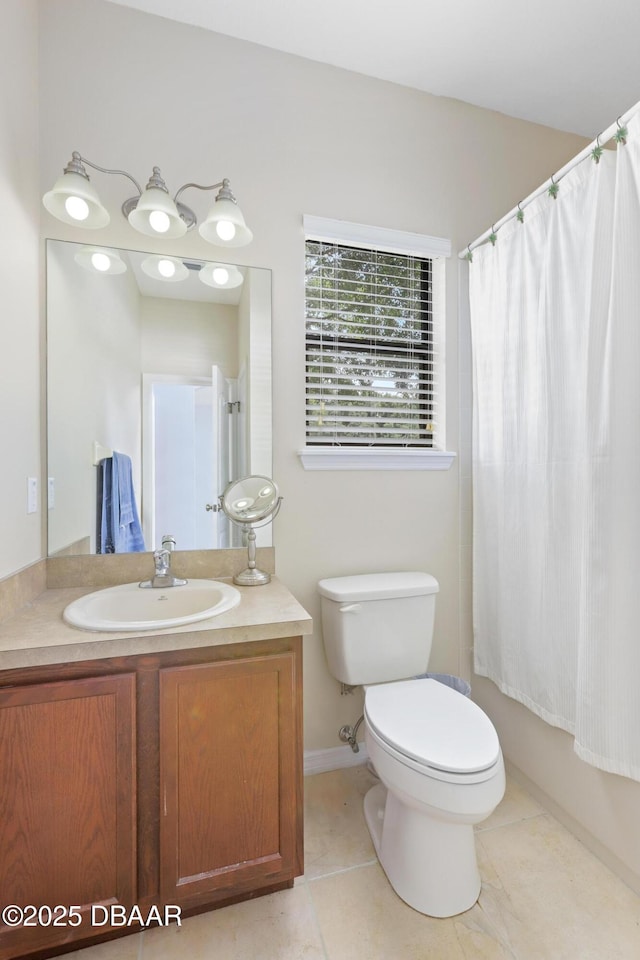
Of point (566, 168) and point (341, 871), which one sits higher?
point (566, 168)

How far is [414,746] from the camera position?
3.94 ft

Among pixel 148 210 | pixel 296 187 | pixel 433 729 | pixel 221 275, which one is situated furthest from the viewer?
pixel 296 187

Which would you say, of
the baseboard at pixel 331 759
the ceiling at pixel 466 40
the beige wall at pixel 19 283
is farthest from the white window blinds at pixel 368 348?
the baseboard at pixel 331 759

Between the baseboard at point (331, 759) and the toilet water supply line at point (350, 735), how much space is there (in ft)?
0.14

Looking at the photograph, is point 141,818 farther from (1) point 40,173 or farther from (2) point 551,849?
(1) point 40,173

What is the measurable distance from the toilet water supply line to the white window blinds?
1.14 m

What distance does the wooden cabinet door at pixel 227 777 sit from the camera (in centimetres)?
114

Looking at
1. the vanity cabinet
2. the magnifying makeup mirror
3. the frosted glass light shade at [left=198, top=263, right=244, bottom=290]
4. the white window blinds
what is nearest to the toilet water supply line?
the vanity cabinet

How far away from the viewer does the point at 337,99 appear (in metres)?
1.83

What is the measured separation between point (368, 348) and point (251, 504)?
33.1 inches

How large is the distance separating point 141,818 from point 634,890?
139 cm

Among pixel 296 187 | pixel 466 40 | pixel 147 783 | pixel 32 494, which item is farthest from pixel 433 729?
pixel 466 40

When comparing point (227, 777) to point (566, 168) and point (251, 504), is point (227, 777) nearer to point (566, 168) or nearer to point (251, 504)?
point (251, 504)

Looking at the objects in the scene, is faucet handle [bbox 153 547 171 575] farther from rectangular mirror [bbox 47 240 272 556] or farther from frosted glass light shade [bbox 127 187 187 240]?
frosted glass light shade [bbox 127 187 187 240]
